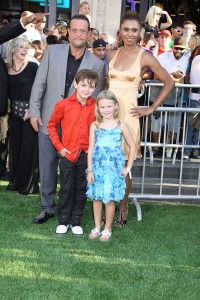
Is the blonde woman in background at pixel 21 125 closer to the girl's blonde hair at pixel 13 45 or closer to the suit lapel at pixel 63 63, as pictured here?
the girl's blonde hair at pixel 13 45

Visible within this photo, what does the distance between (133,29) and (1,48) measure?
Result: 2.60 metres

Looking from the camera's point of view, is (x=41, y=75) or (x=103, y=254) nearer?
(x=103, y=254)

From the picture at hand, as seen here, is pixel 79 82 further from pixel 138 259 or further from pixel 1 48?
pixel 1 48

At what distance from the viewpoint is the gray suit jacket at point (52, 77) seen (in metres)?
5.32

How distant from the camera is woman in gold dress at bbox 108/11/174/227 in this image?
5.23 meters

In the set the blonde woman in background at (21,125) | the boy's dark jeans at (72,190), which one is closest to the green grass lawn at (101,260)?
the boy's dark jeans at (72,190)

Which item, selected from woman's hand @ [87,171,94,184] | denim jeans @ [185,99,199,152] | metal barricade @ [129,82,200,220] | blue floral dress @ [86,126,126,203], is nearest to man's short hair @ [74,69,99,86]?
blue floral dress @ [86,126,126,203]

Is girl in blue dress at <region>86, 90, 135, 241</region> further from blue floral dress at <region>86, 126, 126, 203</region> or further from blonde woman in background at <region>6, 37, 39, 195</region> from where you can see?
blonde woman in background at <region>6, 37, 39, 195</region>

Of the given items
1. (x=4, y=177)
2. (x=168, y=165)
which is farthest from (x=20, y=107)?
(x=168, y=165)

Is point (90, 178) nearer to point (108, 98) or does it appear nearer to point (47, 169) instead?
point (47, 169)

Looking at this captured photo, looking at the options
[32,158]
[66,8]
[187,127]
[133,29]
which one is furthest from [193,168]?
[66,8]

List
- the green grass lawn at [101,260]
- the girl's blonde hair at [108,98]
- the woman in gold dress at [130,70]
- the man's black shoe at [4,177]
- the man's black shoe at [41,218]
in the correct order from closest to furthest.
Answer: the green grass lawn at [101,260] < the girl's blonde hair at [108,98] < the woman in gold dress at [130,70] < the man's black shoe at [41,218] < the man's black shoe at [4,177]

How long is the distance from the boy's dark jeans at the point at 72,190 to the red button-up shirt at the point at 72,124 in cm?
9

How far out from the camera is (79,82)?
5094 millimetres
